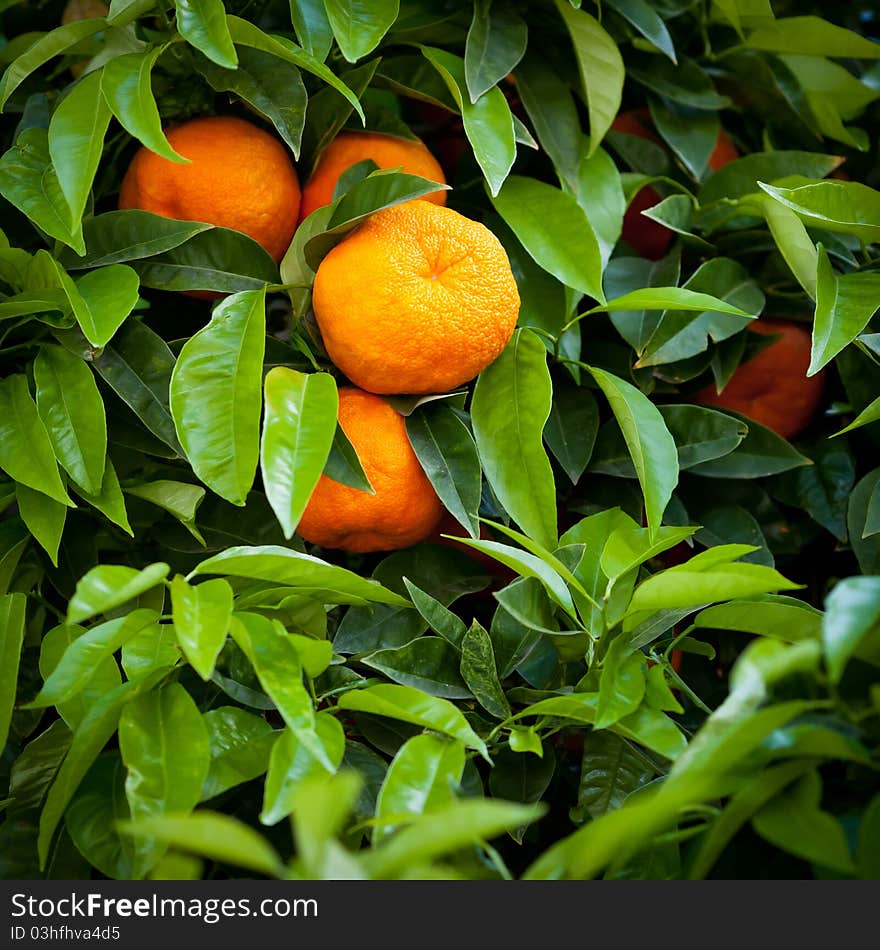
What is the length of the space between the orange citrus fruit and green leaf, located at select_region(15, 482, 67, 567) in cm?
59

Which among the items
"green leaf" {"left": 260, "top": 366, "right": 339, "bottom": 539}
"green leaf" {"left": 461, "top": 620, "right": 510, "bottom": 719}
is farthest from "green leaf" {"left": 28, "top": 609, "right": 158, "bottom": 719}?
"green leaf" {"left": 461, "top": 620, "right": 510, "bottom": 719}

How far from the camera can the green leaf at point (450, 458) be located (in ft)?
2.32

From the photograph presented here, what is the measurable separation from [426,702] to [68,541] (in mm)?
353

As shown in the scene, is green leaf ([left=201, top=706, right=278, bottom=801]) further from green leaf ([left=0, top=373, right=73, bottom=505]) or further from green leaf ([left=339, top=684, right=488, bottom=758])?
green leaf ([left=0, top=373, right=73, bottom=505])

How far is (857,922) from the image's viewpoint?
1.45ft

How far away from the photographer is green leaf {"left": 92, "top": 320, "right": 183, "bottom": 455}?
0.70 meters

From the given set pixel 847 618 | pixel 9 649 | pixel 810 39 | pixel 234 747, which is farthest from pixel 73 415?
pixel 810 39

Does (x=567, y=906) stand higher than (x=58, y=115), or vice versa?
(x=58, y=115)

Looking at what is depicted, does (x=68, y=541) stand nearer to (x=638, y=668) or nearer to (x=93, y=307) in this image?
(x=93, y=307)

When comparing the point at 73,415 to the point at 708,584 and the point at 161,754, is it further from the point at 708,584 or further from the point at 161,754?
the point at 708,584

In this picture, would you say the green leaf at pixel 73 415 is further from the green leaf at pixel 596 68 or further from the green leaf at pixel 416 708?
the green leaf at pixel 596 68

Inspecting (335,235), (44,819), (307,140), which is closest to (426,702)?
(44,819)

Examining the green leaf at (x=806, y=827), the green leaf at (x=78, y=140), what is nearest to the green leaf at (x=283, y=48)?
the green leaf at (x=78, y=140)

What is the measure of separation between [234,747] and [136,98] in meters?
0.45
